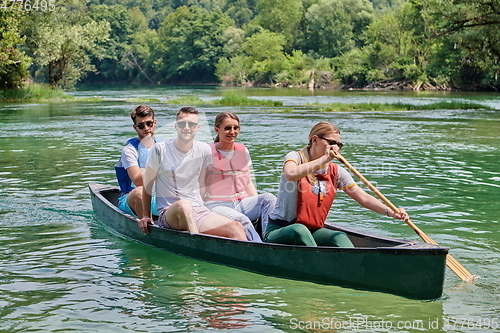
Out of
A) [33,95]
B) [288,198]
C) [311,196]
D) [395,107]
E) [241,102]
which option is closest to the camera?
[311,196]

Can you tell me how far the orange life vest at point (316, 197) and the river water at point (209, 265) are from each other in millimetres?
600

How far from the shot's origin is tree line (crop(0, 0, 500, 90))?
34312 millimetres

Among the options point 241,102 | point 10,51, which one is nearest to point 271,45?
point 241,102

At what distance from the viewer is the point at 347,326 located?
208 inches

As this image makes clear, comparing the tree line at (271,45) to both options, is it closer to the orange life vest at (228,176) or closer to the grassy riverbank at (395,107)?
the grassy riverbank at (395,107)

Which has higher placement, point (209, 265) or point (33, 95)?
point (33, 95)

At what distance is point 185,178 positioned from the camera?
6844 millimetres

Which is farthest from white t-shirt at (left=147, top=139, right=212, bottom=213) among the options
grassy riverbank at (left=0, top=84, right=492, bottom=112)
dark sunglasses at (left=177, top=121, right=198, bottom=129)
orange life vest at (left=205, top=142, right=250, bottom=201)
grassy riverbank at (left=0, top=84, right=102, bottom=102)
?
grassy riverbank at (left=0, top=84, right=102, bottom=102)

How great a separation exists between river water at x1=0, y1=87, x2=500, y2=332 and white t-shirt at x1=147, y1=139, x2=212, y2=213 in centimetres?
39

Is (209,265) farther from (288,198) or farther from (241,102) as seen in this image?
(241,102)

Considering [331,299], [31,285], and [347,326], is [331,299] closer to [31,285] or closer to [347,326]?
[347,326]

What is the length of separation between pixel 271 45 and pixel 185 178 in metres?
85.2

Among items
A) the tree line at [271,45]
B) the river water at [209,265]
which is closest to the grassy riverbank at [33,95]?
the tree line at [271,45]

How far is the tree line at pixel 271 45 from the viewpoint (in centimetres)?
3431
